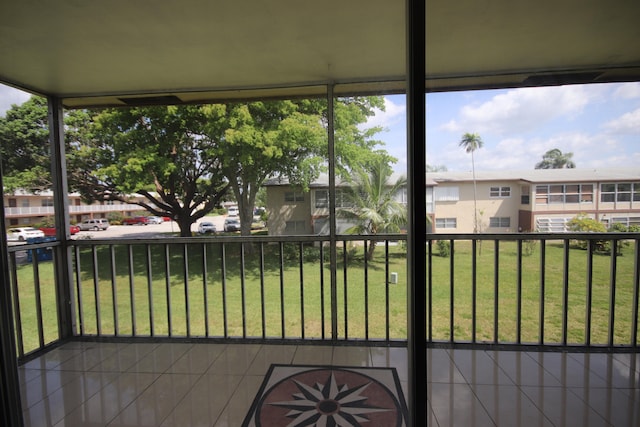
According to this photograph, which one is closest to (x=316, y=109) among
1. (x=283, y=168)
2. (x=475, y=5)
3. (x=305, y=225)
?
(x=283, y=168)

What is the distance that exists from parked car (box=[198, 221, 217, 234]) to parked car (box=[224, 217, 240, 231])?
0.60ft

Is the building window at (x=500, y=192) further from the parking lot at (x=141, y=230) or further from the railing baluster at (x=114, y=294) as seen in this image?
the railing baluster at (x=114, y=294)

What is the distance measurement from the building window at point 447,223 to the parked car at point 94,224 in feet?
12.4

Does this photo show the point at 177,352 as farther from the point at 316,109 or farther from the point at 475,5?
the point at 316,109

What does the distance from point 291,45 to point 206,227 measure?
9.85 ft

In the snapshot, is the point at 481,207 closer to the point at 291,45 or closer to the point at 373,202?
the point at 373,202

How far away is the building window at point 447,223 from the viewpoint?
232 centimetres

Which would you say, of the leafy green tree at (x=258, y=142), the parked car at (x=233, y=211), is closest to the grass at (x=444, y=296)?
the parked car at (x=233, y=211)

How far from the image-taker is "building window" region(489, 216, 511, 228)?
2.39 m

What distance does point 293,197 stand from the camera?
164 inches

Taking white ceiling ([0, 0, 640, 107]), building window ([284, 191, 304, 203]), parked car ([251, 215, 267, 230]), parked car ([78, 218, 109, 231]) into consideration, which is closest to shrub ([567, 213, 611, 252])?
white ceiling ([0, 0, 640, 107])

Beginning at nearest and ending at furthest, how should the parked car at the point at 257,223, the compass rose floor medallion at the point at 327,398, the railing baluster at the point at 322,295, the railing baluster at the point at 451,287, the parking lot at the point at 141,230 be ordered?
the compass rose floor medallion at the point at 327,398
the railing baluster at the point at 451,287
the railing baluster at the point at 322,295
the parking lot at the point at 141,230
the parked car at the point at 257,223

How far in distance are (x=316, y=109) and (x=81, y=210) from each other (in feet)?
11.4

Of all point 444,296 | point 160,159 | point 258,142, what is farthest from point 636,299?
point 160,159
